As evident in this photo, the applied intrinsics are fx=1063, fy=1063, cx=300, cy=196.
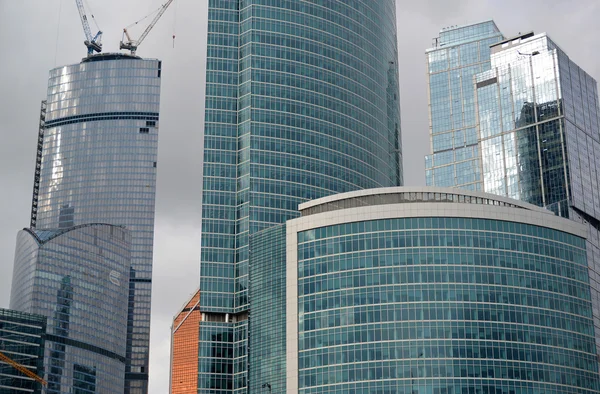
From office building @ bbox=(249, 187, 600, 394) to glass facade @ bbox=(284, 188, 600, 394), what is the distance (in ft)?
0.63

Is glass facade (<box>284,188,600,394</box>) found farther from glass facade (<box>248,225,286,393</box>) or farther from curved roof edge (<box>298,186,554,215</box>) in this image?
glass facade (<box>248,225,286,393</box>)

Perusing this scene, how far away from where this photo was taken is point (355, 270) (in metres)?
170

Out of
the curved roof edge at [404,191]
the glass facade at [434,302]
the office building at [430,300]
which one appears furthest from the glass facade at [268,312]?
the curved roof edge at [404,191]

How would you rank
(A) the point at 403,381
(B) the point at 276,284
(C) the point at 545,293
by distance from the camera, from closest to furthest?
(A) the point at 403,381
(C) the point at 545,293
(B) the point at 276,284

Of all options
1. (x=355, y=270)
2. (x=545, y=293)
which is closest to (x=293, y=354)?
(x=355, y=270)

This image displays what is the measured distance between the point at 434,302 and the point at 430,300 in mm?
704

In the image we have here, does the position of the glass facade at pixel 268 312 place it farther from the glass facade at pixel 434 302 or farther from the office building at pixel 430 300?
the glass facade at pixel 434 302

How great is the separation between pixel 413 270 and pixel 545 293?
77.0ft

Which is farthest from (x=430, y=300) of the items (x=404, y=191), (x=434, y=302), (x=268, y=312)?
(x=268, y=312)

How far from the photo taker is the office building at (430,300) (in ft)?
541

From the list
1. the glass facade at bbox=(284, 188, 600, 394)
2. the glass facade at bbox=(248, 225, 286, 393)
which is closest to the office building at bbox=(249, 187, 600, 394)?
the glass facade at bbox=(284, 188, 600, 394)

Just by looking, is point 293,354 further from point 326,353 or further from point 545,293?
point 545,293

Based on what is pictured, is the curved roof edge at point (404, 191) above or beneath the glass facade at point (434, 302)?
above

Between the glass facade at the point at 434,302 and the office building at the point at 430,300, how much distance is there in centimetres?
19
